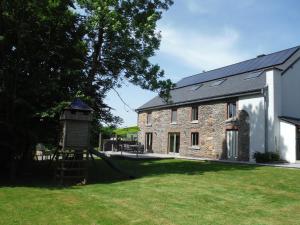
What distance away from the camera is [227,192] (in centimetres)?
1205

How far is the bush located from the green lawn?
8134 mm

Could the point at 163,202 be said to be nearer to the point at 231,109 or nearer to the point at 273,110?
the point at 273,110

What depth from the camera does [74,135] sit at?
15.1 meters

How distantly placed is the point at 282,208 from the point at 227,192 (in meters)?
2.45

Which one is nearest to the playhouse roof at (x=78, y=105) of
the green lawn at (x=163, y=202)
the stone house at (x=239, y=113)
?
the green lawn at (x=163, y=202)

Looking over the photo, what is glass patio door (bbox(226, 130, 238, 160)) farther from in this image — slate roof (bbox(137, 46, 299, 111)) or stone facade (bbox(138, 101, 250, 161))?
slate roof (bbox(137, 46, 299, 111))

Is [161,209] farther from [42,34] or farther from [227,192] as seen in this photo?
[42,34]

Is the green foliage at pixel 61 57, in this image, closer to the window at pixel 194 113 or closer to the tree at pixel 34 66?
the tree at pixel 34 66

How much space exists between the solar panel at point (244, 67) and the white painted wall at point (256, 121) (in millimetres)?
3894

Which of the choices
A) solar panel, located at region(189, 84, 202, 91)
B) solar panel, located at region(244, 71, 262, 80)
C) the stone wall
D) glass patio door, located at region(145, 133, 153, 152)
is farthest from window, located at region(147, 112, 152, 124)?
solar panel, located at region(244, 71, 262, 80)

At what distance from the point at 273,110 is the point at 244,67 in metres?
8.12

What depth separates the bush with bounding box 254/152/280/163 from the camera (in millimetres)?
23344

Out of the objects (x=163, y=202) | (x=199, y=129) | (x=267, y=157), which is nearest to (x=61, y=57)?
(x=163, y=202)

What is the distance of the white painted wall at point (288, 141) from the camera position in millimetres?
23516
